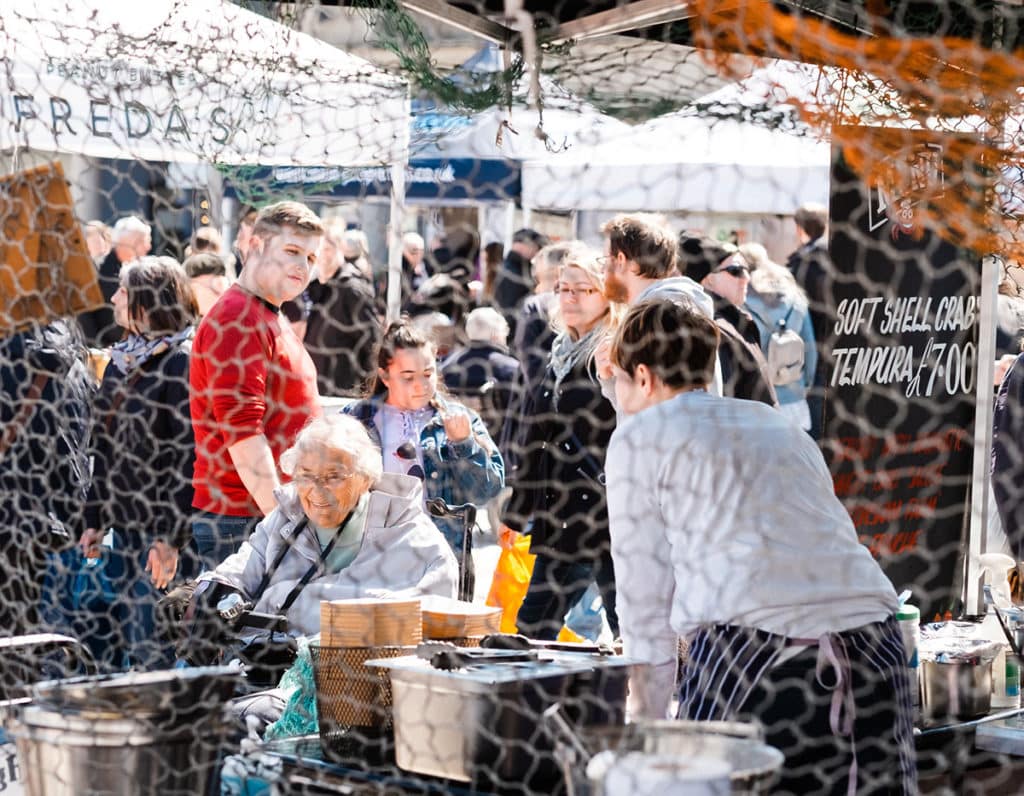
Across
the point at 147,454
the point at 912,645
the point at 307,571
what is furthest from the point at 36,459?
the point at 912,645

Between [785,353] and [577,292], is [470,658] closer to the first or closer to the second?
[577,292]

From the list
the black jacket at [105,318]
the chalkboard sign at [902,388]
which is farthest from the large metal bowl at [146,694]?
the black jacket at [105,318]

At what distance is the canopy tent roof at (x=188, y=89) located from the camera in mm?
3197

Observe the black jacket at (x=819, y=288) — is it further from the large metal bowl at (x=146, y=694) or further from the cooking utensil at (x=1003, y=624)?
the large metal bowl at (x=146, y=694)

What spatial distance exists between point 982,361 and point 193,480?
6.81 feet

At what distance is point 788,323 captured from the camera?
4480 millimetres

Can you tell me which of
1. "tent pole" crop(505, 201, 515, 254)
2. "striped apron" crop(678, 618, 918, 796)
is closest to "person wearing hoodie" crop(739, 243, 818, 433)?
"striped apron" crop(678, 618, 918, 796)

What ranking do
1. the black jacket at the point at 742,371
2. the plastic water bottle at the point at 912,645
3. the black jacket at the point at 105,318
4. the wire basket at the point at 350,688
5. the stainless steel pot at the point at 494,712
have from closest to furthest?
the stainless steel pot at the point at 494,712 < the wire basket at the point at 350,688 < the plastic water bottle at the point at 912,645 < the black jacket at the point at 742,371 < the black jacket at the point at 105,318

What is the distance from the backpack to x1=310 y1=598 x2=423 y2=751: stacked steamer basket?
7.87ft

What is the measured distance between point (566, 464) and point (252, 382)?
887 millimetres

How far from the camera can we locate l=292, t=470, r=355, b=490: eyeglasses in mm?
3031

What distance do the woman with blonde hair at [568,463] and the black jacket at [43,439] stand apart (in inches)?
45.0

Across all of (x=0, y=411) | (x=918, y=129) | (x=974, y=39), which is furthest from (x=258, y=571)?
(x=974, y=39)

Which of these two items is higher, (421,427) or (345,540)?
(421,427)
